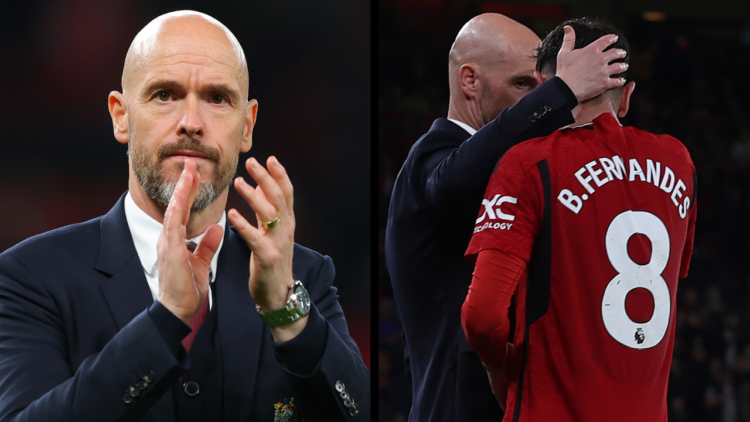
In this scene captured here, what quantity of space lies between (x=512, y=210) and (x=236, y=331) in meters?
0.79

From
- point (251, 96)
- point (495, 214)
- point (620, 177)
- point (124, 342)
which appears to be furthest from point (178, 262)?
point (620, 177)

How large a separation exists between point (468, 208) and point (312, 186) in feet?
1.61

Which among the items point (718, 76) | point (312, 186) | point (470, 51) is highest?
Answer: point (718, 76)

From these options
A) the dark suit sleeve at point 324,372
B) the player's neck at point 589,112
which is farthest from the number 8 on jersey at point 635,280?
the dark suit sleeve at point 324,372

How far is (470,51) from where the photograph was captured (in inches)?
109

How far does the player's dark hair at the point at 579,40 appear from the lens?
2.26 meters

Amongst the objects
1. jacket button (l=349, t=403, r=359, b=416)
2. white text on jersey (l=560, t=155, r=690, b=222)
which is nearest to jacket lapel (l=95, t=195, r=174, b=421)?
jacket button (l=349, t=403, r=359, b=416)

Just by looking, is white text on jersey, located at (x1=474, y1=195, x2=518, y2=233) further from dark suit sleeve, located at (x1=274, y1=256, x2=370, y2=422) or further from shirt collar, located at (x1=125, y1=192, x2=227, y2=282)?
shirt collar, located at (x1=125, y1=192, x2=227, y2=282)

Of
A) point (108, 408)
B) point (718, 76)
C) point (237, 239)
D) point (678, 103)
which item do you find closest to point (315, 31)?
point (237, 239)

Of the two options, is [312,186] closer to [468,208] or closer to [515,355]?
[468,208]

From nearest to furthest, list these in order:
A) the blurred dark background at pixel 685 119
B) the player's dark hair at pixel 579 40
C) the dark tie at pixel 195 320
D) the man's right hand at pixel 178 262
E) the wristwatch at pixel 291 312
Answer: the man's right hand at pixel 178 262 → the wristwatch at pixel 291 312 → the dark tie at pixel 195 320 → the player's dark hair at pixel 579 40 → the blurred dark background at pixel 685 119

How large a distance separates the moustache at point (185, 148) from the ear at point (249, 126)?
0.14 meters

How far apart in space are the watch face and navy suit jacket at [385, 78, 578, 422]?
1.68 feet

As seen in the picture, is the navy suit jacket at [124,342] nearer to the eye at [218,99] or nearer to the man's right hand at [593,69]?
the eye at [218,99]
